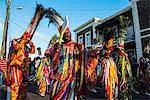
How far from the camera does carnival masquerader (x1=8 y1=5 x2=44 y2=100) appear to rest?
4621 millimetres

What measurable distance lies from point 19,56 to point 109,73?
1.88 m

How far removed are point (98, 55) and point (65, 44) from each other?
→ 1.46 meters

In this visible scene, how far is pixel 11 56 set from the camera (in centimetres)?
484

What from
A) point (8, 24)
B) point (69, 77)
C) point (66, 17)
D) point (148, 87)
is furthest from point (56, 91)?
point (8, 24)

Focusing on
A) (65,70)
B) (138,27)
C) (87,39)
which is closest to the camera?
(65,70)

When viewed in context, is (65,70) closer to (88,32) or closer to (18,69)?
(18,69)

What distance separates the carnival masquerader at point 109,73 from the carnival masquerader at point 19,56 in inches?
63.7

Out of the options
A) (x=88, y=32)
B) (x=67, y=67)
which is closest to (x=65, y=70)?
(x=67, y=67)

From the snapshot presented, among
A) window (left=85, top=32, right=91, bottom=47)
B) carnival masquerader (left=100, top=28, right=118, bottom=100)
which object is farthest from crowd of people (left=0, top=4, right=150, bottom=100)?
window (left=85, top=32, right=91, bottom=47)

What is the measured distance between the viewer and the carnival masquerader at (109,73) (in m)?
5.23

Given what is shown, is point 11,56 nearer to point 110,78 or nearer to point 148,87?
point 110,78

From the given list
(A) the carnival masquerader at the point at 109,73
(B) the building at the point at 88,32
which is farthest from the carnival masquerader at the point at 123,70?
(B) the building at the point at 88,32

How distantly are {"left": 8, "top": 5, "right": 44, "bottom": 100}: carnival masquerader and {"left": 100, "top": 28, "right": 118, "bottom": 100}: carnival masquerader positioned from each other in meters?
1.62

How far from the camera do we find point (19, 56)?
189 inches
